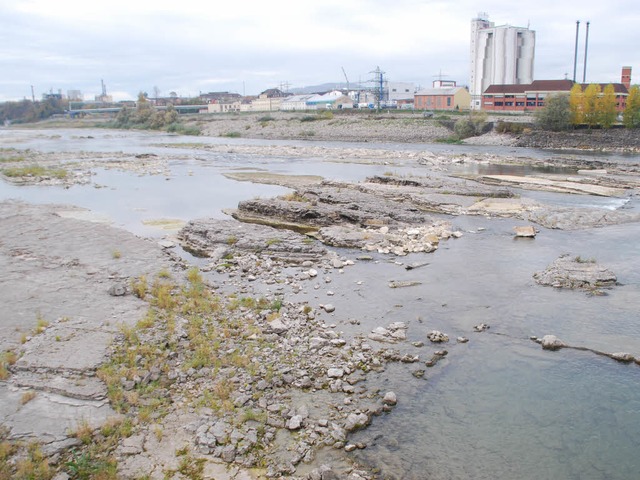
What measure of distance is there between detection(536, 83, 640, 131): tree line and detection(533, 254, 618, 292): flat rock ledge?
53.9 m

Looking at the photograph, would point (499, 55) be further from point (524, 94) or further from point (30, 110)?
point (30, 110)

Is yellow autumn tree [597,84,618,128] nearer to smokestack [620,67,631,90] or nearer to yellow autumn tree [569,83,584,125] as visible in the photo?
yellow autumn tree [569,83,584,125]

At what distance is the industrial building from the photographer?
436ft

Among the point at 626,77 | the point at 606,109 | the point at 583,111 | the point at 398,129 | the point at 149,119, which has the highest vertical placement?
the point at 626,77

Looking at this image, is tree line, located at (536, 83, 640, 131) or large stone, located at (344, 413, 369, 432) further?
tree line, located at (536, 83, 640, 131)

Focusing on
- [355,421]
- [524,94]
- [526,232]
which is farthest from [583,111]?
[355,421]

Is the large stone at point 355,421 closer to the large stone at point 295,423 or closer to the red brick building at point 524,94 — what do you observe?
the large stone at point 295,423

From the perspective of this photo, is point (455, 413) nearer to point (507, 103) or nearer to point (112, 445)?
point (112, 445)

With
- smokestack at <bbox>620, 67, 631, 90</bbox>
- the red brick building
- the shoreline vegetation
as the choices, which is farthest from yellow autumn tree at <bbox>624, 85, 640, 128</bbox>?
smokestack at <bbox>620, 67, 631, 90</bbox>

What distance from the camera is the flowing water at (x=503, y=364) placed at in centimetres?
840

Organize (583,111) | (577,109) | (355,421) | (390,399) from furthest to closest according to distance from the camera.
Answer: (577,109)
(583,111)
(390,399)
(355,421)

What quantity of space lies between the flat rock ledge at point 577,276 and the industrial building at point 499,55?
405 ft

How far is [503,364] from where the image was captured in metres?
11.2

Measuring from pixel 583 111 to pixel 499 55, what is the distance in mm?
76047
